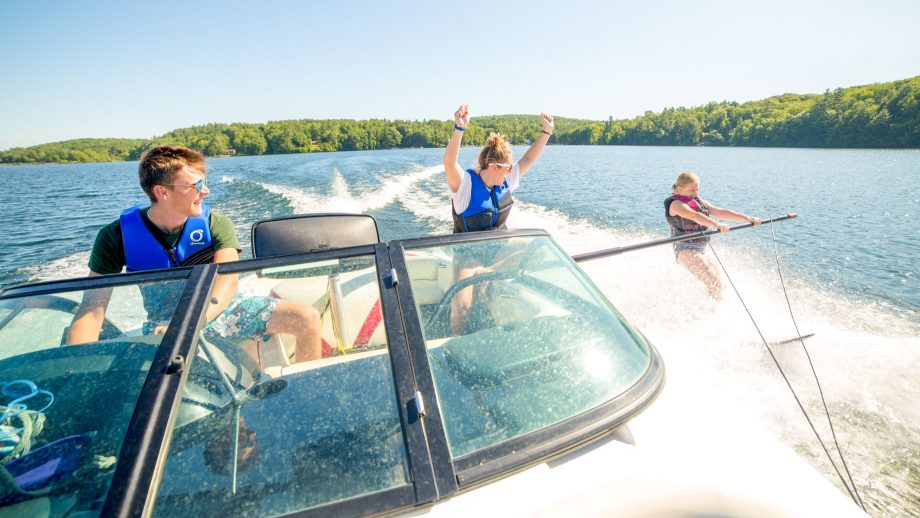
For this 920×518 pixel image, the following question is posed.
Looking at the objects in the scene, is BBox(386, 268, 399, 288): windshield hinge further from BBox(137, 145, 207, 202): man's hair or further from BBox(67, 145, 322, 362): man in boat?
BBox(137, 145, 207, 202): man's hair

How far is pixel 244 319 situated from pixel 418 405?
88 centimetres

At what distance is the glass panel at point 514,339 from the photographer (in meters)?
1.32

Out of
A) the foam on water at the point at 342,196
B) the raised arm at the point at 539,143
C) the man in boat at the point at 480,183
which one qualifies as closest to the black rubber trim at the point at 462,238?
the man in boat at the point at 480,183

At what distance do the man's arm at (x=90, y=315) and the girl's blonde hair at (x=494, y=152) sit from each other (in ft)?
8.62

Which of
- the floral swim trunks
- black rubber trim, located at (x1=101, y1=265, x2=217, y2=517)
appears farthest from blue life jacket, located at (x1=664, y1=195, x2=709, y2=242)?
black rubber trim, located at (x1=101, y1=265, x2=217, y2=517)

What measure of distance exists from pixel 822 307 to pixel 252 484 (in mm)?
6389

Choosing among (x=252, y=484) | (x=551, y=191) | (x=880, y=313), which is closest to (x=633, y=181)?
(x=551, y=191)

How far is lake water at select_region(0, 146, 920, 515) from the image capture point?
106 inches

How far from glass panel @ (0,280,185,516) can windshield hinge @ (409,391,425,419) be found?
76cm

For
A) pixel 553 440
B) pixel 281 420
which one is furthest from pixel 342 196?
pixel 553 440

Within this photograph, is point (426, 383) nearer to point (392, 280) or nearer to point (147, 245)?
point (392, 280)

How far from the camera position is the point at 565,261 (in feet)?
6.29

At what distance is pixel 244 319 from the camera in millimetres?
1650

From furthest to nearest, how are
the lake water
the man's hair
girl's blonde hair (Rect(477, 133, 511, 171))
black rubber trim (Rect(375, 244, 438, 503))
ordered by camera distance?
girl's blonde hair (Rect(477, 133, 511, 171))
the lake water
the man's hair
black rubber trim (Rect(375, 244, 438, 503))
